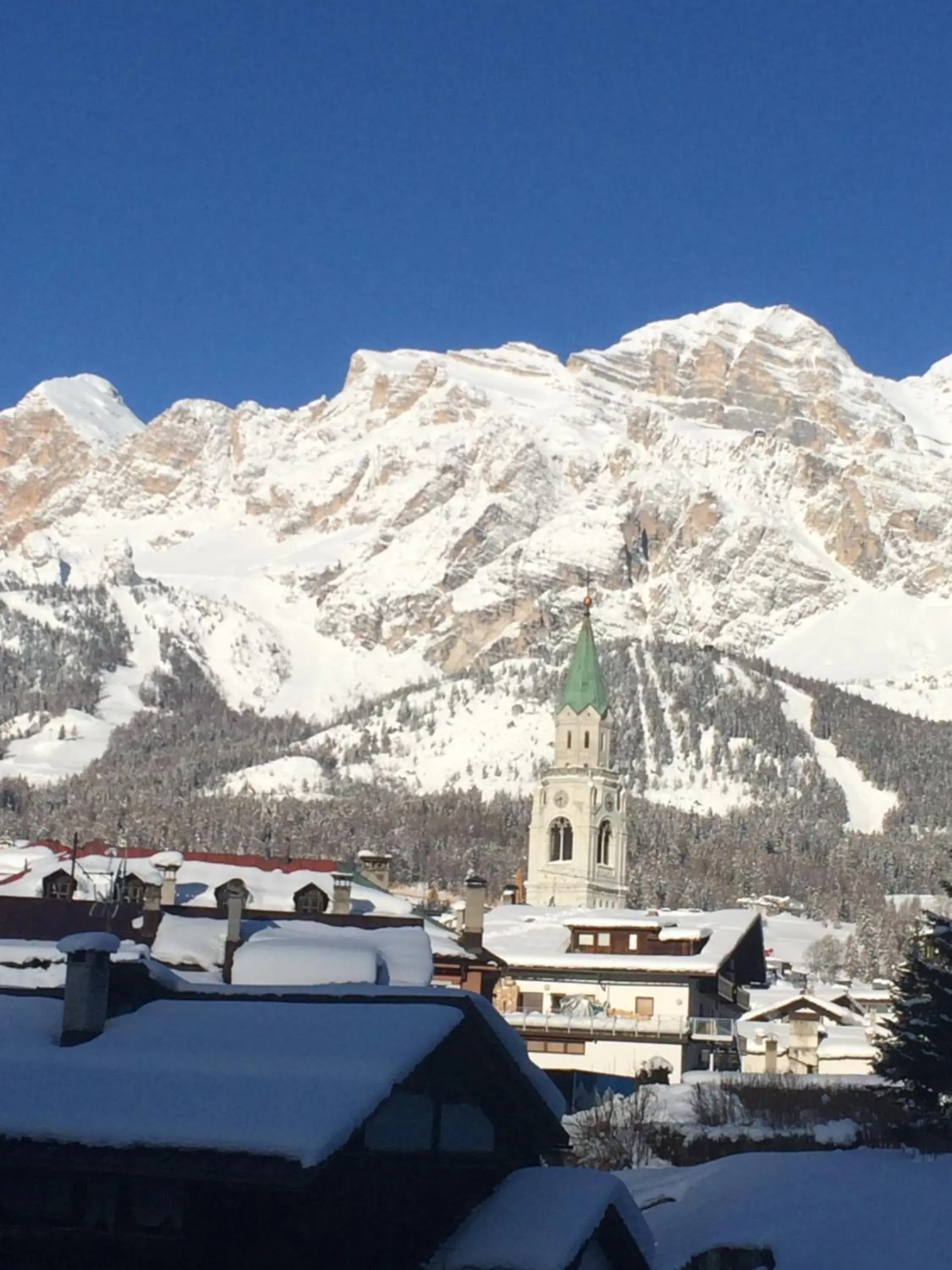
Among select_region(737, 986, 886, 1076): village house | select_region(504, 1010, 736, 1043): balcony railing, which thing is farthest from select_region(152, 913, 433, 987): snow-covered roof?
select_region(737, 986, 886, 1076): village house

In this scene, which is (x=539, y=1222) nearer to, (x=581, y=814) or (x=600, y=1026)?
(x=600, y=1026)

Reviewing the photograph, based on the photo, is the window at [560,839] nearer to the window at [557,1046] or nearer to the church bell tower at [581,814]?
the church bell tower at [581,814]

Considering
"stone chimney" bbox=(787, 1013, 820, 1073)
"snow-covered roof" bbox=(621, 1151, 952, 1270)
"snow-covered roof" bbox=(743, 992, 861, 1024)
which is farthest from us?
"snow-covered roof" bbox=(743, 992, 861, 1024)

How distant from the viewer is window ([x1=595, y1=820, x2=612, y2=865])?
150125 mm

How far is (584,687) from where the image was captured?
162000 millimetres

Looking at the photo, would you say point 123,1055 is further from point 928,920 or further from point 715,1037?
point 715,1037

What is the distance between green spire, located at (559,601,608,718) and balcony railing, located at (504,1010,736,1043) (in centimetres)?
9671

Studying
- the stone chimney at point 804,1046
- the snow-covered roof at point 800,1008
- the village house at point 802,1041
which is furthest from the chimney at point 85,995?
the snow-covered roof at point 800,1008

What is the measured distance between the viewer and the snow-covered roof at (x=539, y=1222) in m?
22.4

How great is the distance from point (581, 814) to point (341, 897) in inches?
3504

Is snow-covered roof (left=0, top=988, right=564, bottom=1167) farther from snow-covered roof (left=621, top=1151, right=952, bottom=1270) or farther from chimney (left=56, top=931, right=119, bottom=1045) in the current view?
snow-covered roof (left=621, top=1151, right=952, bottom=1270)

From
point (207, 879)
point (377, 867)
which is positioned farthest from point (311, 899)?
point (377, 867)

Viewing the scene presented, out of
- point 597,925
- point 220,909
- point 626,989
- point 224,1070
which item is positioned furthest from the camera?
point 597,925

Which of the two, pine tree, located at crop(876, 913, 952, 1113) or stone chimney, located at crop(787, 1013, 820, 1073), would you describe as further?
stone chimney, located at crop(787, 1013, 820, 1073)
